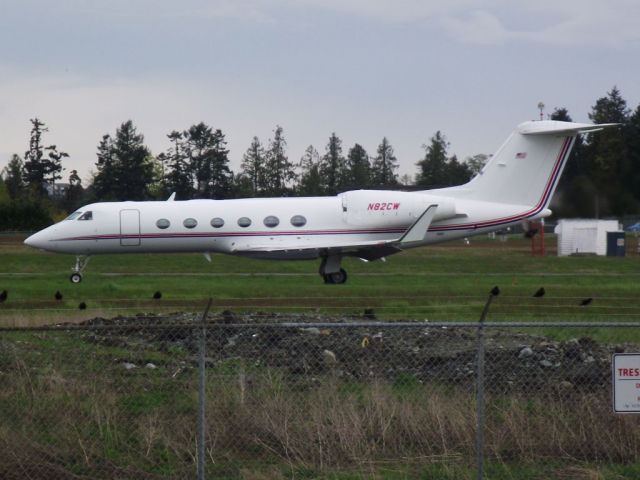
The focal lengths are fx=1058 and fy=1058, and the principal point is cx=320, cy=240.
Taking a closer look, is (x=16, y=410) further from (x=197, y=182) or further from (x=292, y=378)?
(x=197, y=182)

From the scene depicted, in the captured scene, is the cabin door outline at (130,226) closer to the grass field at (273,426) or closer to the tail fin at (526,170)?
the tail fin at (526,170)

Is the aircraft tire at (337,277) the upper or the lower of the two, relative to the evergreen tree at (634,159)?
lower

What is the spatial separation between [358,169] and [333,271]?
237 ft

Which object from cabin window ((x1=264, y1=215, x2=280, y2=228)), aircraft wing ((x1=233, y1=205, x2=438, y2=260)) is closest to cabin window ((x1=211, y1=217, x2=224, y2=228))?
aircraft wing ((x1=233, y1=205, x2=438, y2=260))

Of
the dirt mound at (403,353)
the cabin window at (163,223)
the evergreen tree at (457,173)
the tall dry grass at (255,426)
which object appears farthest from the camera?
A: the evergreen tree at (457,173)

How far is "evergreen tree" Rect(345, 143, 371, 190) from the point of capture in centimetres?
10053

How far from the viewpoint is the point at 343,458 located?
10469 millimetres

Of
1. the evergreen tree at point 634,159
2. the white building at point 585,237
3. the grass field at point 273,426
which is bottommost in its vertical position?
the grass field at point 273,426

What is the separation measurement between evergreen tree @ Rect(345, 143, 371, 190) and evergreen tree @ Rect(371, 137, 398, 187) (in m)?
1.90

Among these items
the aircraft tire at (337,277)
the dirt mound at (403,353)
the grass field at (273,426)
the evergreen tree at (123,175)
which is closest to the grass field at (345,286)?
the aircraft tire at (337,277)

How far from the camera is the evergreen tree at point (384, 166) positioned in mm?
115975

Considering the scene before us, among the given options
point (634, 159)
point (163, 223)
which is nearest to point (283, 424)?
point (634, 159)

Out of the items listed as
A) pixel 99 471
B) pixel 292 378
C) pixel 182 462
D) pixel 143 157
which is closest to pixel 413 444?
pixel 292 378

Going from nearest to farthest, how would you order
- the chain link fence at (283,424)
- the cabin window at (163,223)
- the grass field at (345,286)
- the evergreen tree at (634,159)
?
the chain link fence at (283,424)
the grass field at (345,286)
the evergreen tree at (634,159)
the cabin window at (163,223)
